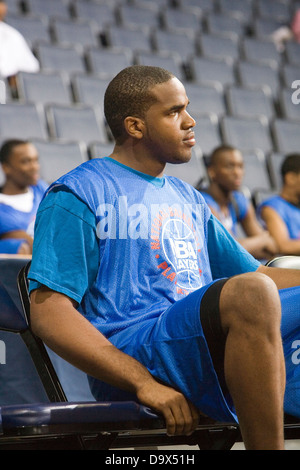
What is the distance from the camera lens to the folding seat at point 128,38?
3920 millimetres

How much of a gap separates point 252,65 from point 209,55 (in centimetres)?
28

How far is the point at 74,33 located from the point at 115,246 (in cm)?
301

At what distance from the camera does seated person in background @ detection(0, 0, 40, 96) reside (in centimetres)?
316

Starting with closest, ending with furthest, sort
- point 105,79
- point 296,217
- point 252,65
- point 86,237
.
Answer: point 86,237, point 296,217, point 105,79, point 252,65

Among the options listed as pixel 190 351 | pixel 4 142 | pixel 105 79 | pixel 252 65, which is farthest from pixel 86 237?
pixel 252 65

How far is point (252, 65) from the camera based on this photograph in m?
4.14

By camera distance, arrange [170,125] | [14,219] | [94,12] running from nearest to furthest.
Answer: [170,125]
[14,219]
[94,12]

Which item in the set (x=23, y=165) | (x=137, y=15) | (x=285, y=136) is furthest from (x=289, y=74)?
(x=23, y=165)

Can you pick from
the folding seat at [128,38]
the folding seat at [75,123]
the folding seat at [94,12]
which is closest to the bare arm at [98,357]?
the folding seat at [75,123]

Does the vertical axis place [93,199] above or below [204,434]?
above

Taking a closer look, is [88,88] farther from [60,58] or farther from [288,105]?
[288,105]

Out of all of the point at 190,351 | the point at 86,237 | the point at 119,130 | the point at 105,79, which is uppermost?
the point at 105,79

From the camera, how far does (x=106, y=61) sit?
3.57 m
